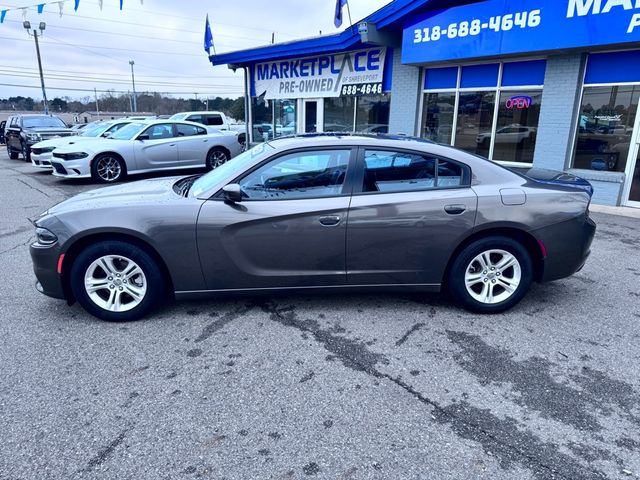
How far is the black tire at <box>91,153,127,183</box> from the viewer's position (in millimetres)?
11827

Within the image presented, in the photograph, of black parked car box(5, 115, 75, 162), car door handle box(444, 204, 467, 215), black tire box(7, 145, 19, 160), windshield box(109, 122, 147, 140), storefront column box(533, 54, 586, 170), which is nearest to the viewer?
car door handle box(444, 204, 467, 215)

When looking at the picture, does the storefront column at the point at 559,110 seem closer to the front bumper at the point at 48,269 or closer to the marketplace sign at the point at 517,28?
the marketplace sign at the point at 517,28

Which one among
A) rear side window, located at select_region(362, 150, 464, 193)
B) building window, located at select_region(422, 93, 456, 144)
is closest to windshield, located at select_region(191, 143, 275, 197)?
rear side window, located at select_region(362, 150, 464, 193)

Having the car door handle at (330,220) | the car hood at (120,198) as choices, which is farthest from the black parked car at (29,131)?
the car door handle at (330,220)

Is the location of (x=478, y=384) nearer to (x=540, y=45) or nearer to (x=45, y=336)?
(x=45, y=336)

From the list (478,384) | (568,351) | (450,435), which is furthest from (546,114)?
(450,435)

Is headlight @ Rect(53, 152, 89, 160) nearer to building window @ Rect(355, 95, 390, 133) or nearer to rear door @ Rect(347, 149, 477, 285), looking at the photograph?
building window @ Rect(355, 95, 390, 133)

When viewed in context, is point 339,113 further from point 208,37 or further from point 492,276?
point 492,276

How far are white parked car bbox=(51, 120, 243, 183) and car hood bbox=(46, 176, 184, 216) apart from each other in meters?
8.30

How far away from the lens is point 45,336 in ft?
12.3

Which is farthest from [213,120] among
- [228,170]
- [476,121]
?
[228,170]

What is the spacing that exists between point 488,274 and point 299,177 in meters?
1.91

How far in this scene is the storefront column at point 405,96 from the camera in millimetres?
11820

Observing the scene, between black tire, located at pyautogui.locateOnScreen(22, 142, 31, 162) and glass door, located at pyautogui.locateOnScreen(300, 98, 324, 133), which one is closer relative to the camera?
glass door, located at pyautogui.locateOnScreen(300, 98, 324, 133)
